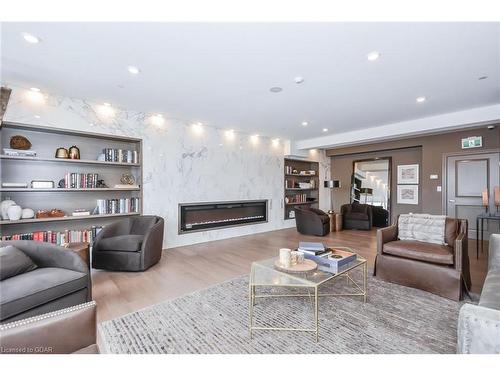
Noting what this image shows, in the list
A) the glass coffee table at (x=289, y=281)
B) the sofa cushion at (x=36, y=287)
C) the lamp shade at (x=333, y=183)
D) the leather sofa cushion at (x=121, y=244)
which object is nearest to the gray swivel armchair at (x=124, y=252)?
the leather sofa cushion at (x=121, y=244)

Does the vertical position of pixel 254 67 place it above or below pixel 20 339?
above

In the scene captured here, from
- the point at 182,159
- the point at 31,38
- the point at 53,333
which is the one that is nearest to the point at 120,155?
the point at 182,159

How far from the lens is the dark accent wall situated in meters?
5.07

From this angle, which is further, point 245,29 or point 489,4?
point 245,29

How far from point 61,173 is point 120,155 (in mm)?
871

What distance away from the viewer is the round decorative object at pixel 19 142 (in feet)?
10.7

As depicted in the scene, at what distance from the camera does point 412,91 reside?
3.40 meters

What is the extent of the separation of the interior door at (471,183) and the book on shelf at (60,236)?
7.13m

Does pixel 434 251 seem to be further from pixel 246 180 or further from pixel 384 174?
pixel 384 174

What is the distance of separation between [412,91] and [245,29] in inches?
106

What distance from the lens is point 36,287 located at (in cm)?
182

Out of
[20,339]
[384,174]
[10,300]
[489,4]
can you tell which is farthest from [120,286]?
[384,174]

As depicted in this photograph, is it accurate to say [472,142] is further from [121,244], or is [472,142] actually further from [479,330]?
[121,244]

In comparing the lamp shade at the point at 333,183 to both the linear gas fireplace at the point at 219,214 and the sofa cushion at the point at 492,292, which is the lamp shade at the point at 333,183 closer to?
the linear gas fireplace at the point at 219,214
